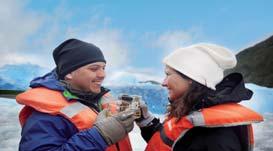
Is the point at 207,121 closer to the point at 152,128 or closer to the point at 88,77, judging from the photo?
the point at 152,128

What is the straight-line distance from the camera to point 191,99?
231cm

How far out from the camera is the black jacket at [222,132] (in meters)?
2.16

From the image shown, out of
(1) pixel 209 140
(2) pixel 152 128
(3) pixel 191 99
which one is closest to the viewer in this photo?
(1) pixel 209 140

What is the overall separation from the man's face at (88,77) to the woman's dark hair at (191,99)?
0.48m

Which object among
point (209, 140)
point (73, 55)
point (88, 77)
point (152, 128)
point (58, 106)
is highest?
point (73, 55)

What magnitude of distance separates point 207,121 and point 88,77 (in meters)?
0.73

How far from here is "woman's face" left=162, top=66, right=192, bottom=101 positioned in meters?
2.35

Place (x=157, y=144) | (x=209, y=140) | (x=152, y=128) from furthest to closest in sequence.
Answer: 1. (x=152, y=128)
2. (x=157, y=144)
3. (x=209, y=140)

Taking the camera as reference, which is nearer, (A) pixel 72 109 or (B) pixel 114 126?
(B) pixel 114 126

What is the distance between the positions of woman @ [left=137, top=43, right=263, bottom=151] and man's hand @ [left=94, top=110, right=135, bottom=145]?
313 millimetres

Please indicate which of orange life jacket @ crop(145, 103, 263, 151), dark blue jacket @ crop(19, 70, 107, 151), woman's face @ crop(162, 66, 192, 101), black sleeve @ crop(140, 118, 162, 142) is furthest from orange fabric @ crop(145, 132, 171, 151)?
dark blue jacket @ crop(19, 70, 107, 151)

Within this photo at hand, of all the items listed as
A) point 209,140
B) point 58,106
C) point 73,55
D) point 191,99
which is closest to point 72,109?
point 58,106

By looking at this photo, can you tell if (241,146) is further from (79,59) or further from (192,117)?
(79,59)

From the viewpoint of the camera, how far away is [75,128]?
2.33 metres
